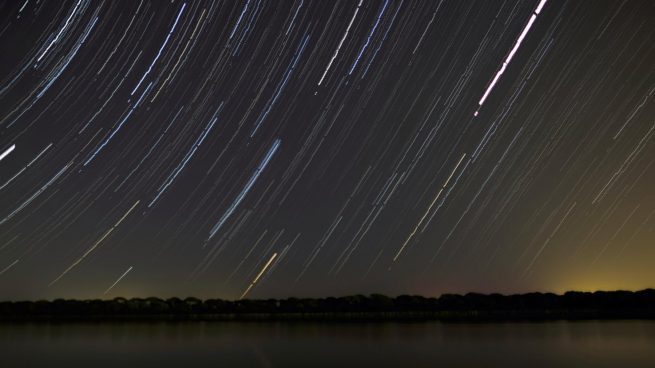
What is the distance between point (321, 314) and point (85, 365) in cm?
7723

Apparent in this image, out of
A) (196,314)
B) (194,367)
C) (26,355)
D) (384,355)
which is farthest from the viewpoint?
(196,314)

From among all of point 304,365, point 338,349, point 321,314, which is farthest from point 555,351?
point 321,314

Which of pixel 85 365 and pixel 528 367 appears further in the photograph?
pixel 85 365

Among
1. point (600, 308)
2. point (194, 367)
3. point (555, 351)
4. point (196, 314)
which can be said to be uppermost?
point (555, 351)

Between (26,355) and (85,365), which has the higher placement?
(85,365)

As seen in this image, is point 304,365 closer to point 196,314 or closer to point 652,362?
point 652,362

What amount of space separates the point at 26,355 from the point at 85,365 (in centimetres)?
498

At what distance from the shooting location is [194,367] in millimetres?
18375

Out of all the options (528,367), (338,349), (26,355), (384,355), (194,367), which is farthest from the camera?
(338,349)

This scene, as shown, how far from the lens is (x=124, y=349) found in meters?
25.4

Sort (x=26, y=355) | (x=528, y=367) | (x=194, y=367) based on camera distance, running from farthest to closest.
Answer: (x=26, y=355) → (x=194, y=367) → (x=528, y=367)

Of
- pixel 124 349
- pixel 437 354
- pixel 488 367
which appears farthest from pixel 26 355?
pixel 488 367

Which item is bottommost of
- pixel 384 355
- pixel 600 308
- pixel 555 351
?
pixel 600 308

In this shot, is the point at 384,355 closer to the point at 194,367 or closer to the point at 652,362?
the point at 194,367
